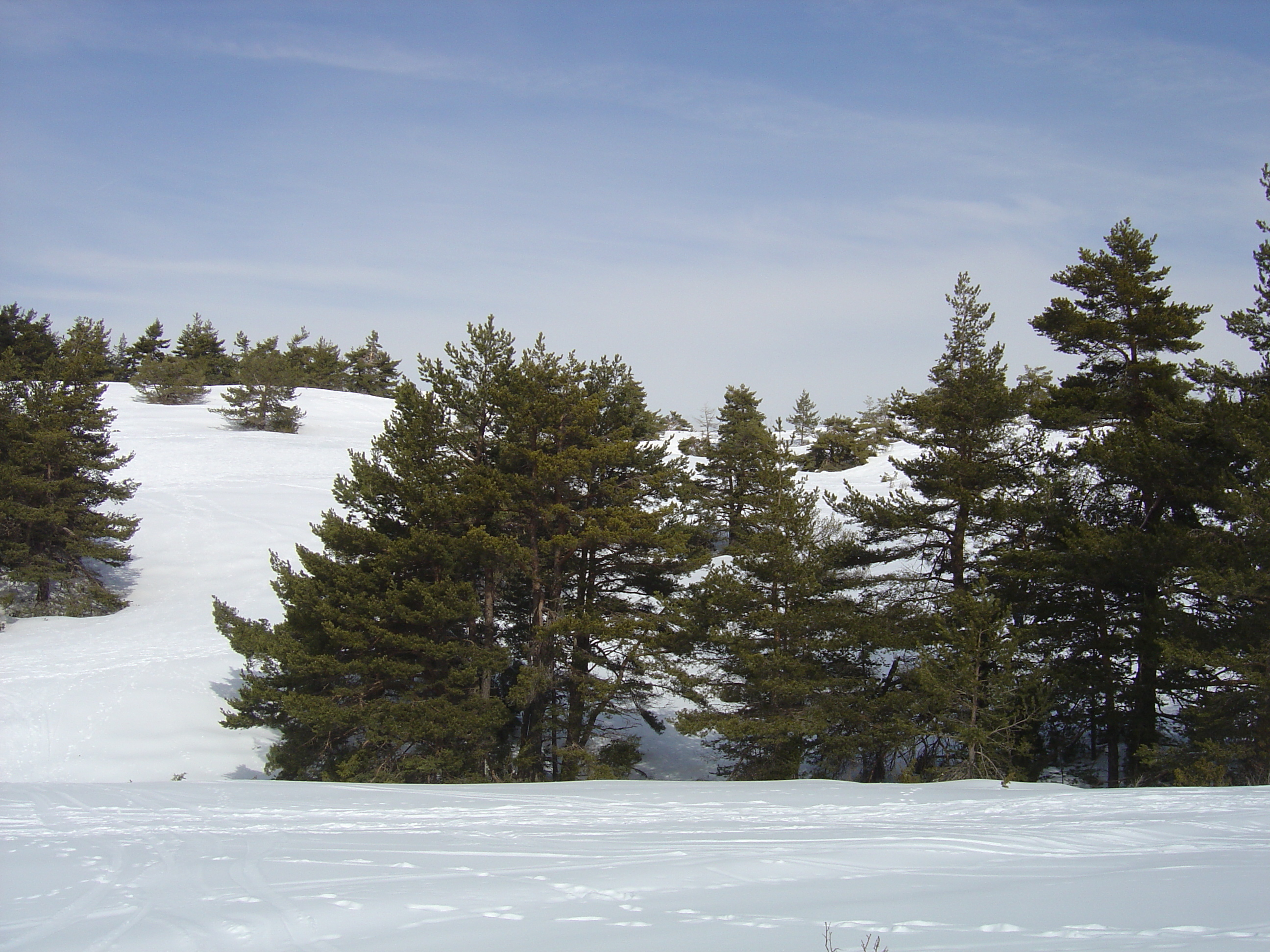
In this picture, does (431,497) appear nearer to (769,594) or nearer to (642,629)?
(642,629)

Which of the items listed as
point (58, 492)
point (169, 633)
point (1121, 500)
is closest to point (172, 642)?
point (169, 633)

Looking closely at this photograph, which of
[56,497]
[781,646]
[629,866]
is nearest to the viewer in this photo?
[629,866]

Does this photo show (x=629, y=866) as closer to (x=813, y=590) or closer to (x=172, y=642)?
(x=813, y=590)

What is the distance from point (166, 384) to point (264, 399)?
1394 cm

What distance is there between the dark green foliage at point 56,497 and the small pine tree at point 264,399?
22.9 m

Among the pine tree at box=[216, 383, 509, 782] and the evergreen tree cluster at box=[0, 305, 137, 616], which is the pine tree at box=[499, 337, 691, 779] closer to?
the pine tree at box=[216, 383, 509, 782]

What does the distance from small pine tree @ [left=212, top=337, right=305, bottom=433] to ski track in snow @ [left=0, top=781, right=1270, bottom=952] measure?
144 ft

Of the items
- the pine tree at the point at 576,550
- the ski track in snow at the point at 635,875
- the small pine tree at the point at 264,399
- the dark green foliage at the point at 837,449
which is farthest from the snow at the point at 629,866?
the small pine tree at the point at 264,399

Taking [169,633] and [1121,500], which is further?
[169,633]

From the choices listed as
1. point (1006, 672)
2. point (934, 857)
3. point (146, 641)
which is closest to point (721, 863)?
point (934, 857)

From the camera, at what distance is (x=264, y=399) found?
49719 mm

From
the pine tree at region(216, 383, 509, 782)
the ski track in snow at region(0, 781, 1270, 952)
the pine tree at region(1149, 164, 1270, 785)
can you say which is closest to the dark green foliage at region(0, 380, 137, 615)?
the pine tree at region(216, 383, 509, 782)

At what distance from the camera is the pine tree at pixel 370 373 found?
254ft

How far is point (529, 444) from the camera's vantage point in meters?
17.4
